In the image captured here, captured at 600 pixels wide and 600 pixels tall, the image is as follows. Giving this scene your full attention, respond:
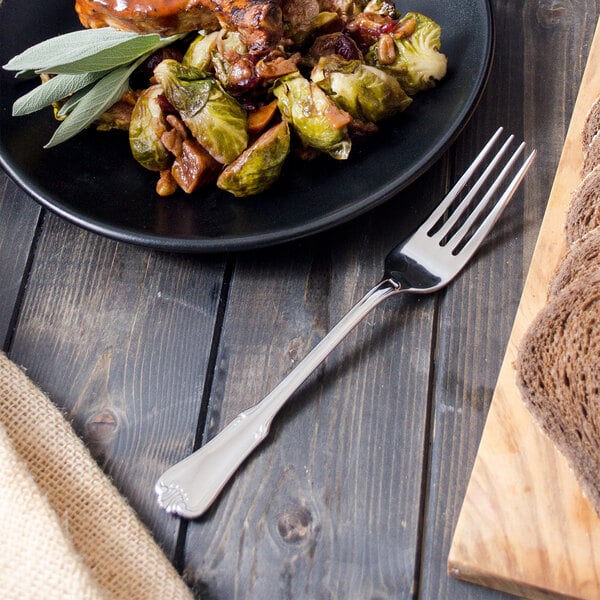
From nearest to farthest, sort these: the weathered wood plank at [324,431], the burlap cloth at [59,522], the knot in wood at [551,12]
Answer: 1. the burlap cloth at [59,522]
2. the weathered wood plank at [324,431]
3. the knot in wood at [551,12]

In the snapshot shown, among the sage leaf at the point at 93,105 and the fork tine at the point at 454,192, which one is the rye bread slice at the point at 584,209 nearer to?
the fork tine at the point at 454,192

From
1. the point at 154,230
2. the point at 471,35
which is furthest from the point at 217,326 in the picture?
the point at 471,35

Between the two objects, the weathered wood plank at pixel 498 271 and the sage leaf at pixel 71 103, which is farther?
the sage leaf at pixel 71 103

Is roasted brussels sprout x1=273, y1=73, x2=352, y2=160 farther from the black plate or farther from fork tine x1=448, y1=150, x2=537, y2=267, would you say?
fork tine x1=448, y1=150, x2=537, y2=267

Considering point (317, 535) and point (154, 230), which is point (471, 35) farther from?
point (317, 535)

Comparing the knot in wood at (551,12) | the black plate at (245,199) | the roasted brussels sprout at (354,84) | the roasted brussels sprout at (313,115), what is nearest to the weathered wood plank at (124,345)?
the black plate at (245,199)

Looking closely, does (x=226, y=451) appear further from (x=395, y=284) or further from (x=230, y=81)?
(x=230, y=81)
